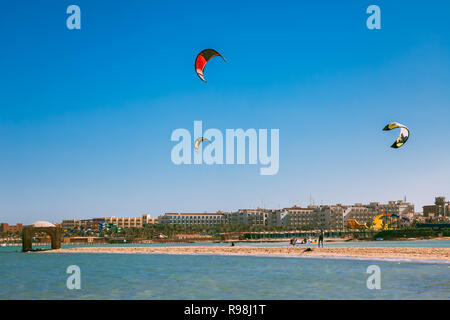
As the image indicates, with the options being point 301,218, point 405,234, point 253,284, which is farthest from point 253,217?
point 253,284

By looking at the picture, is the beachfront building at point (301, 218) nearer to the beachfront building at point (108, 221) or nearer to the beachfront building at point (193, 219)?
the beachfront building at point (193, 219)

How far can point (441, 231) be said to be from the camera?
12138 cm

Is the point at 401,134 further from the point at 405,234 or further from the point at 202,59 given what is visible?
the point at 405,234

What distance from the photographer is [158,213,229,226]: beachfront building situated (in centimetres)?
18462

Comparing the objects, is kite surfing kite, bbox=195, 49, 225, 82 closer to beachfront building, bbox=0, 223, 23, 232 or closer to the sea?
the sea

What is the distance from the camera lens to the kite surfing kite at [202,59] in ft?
79.5

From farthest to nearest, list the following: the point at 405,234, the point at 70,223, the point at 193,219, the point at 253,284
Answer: the point at 70,223
the point at 193,219
the point at 405,234
the point at 253,284

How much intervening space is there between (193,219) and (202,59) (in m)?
163

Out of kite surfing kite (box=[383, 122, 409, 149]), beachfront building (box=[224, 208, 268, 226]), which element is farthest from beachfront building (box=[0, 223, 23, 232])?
kite surfing kite (box=[383, 122, 409, 149])

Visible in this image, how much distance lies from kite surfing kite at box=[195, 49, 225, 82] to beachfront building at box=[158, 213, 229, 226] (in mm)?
161023

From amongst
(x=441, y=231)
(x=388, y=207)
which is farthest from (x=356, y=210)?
(x=441, y=231)

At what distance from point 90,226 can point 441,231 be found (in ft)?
406

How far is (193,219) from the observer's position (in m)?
186

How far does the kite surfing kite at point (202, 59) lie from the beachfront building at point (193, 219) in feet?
528
